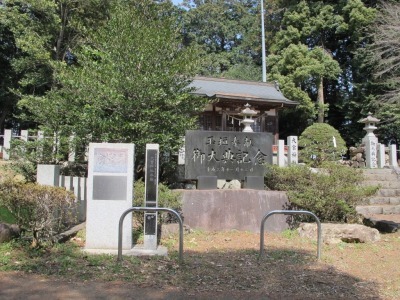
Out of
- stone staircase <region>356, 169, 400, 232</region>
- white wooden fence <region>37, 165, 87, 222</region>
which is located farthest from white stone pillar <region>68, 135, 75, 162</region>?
stone staircase <region>356, 169, 400, 232</region>

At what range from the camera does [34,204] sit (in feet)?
19.2

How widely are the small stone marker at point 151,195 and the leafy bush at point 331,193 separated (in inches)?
144

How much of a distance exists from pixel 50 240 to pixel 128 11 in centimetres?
678

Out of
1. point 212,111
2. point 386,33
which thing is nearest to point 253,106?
point 212,111

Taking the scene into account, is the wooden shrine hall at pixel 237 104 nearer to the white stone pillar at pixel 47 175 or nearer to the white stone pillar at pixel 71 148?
the white stone pillar at pixel 71 148

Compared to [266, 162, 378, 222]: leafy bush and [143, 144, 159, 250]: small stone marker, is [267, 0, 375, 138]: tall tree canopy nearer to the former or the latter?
[266, 162, 378, 222]: leafy bush

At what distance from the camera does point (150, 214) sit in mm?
6715

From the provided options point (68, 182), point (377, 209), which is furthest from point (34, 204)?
point (377, 209)

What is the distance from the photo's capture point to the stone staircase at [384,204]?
29.8 ft

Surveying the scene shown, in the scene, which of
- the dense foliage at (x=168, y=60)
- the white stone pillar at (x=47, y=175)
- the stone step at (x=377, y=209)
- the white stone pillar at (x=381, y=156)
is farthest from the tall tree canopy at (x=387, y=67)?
the white stone pillar at (x=47, y=175)

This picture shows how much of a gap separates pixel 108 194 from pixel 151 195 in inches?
30.3

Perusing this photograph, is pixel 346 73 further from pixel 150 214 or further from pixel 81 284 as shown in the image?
pixel 81 284

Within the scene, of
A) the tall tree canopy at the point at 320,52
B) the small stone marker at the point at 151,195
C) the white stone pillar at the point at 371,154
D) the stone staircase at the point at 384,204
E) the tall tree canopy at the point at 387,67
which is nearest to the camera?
the small stone marker at the point at 151,195

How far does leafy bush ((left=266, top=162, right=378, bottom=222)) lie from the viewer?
848cm
